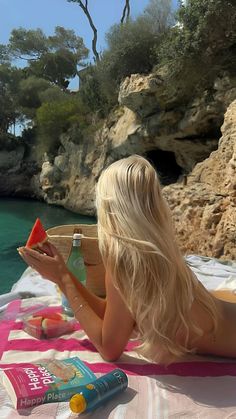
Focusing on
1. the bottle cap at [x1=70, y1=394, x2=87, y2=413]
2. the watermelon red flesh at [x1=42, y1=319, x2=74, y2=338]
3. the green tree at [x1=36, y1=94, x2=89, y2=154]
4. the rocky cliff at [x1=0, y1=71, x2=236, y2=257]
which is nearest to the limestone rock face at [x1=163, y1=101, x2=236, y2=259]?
the rocky cliff at [x1=0, y1=71, x2=236, y2=257]

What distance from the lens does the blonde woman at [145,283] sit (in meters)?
1.54

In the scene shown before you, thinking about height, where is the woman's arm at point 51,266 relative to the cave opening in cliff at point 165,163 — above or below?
below

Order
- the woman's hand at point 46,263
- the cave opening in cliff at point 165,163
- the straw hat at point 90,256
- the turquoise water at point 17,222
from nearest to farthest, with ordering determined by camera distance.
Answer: the woman's hand at point 46,263 < the straw hat at point 90,256 < the turquoise water at point 17,222 < the cave opening in cliff at point 165,163

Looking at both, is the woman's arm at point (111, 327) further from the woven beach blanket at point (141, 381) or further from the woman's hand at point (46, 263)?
the woman's hand at point (46, 263)

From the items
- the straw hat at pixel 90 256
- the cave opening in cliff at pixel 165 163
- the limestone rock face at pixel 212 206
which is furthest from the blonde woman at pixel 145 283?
the cave opening in cliff at pixel 165 163

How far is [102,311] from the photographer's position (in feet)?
5.98

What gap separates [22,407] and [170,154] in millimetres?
14183

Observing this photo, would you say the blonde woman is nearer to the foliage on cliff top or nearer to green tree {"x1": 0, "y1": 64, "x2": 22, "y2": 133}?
the foliage on cliff top

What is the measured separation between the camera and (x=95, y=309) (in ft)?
5.95

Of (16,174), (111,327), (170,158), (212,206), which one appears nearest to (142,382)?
(111,327)

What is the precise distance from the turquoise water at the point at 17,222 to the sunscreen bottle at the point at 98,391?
4621 millimetres

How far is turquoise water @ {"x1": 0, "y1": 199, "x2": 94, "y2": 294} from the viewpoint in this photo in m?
7.29

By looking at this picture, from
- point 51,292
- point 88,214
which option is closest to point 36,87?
point 88,214

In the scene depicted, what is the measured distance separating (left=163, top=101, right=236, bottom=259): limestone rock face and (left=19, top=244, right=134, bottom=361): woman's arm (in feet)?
7.77
